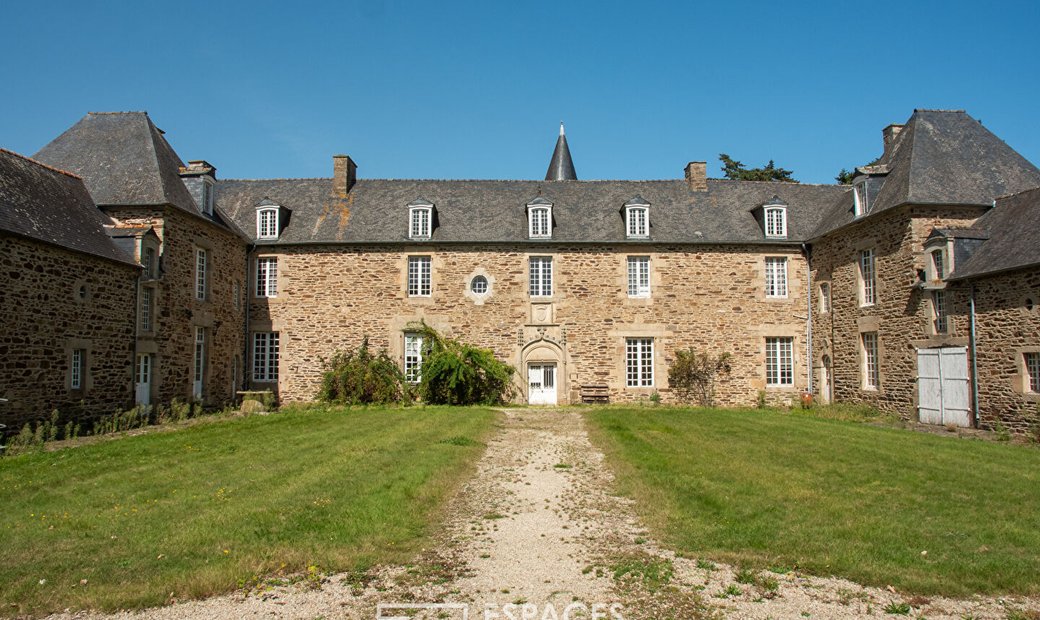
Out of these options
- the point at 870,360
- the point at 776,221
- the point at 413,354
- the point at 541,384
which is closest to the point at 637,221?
the point at 776,221

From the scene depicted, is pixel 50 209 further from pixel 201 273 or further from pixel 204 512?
pixel 204 512

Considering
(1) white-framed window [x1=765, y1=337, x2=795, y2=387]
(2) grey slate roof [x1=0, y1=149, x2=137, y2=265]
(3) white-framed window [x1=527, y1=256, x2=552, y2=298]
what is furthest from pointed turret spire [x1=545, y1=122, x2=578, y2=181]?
(2) grey slate roof [x1=0, y1=149, x2=137, y2=265]

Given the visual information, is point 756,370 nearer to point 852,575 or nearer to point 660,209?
point 660,209

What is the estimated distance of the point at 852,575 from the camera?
5281mm

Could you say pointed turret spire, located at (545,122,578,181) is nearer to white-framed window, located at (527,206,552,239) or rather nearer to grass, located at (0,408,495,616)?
white-framed window, located at (527,206,552,239)

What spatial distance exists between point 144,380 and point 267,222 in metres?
7.14

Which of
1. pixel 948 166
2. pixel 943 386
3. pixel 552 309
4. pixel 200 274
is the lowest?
pixel 943 386

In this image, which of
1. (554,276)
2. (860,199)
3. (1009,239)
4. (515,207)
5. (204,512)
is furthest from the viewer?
(515,207)

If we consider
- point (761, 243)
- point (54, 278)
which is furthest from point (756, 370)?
point (54, 278)

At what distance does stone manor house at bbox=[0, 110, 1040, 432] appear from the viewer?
50.3 ft

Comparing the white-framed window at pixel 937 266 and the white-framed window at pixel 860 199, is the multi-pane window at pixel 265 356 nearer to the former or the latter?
the white-framed window at pixel 860 199

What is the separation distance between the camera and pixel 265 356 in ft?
73.2

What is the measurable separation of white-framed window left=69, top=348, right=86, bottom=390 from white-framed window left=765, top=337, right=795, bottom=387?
61.2 feet

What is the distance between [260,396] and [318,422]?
17.7ft
